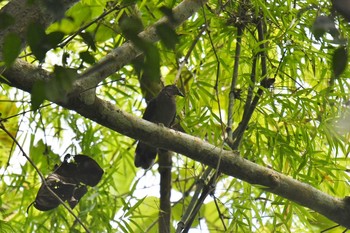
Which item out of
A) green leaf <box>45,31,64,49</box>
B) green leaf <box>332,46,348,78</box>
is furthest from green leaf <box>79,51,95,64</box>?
green leaf <box>332,46,348,78</box>

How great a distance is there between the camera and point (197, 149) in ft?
5.99

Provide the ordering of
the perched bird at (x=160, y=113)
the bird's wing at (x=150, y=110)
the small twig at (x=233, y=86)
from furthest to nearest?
the bird's wing at (x=150, y=110)
the perched bird at (x=160, y=113)
the small twig at (x=233, y=86)

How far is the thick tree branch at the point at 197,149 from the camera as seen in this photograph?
1676 millimetres

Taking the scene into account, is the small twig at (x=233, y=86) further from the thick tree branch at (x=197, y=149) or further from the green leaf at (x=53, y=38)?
the green leaf at (x=53, y=38)

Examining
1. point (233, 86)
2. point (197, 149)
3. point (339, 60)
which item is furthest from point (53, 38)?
point (233, 86)

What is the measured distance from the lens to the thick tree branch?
1676 mm

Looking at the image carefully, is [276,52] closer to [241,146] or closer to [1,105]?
[241,146]

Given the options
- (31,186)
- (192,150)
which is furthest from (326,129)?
(31,186)

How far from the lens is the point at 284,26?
76.6 inches

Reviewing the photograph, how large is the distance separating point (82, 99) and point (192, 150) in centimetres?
34

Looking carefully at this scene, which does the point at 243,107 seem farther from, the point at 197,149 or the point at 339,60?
the point at 339,60

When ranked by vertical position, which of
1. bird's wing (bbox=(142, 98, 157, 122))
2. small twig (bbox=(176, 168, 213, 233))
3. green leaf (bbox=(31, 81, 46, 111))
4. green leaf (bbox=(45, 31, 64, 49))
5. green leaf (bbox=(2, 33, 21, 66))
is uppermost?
bird's wing (bbox=(142, 98, 157, 122))

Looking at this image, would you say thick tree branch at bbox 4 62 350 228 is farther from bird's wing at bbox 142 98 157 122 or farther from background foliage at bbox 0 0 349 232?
bird's wing at bbox 142 98 157 122

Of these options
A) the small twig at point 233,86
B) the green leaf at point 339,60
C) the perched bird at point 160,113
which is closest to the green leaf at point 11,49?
the green leaf at point 339,60
